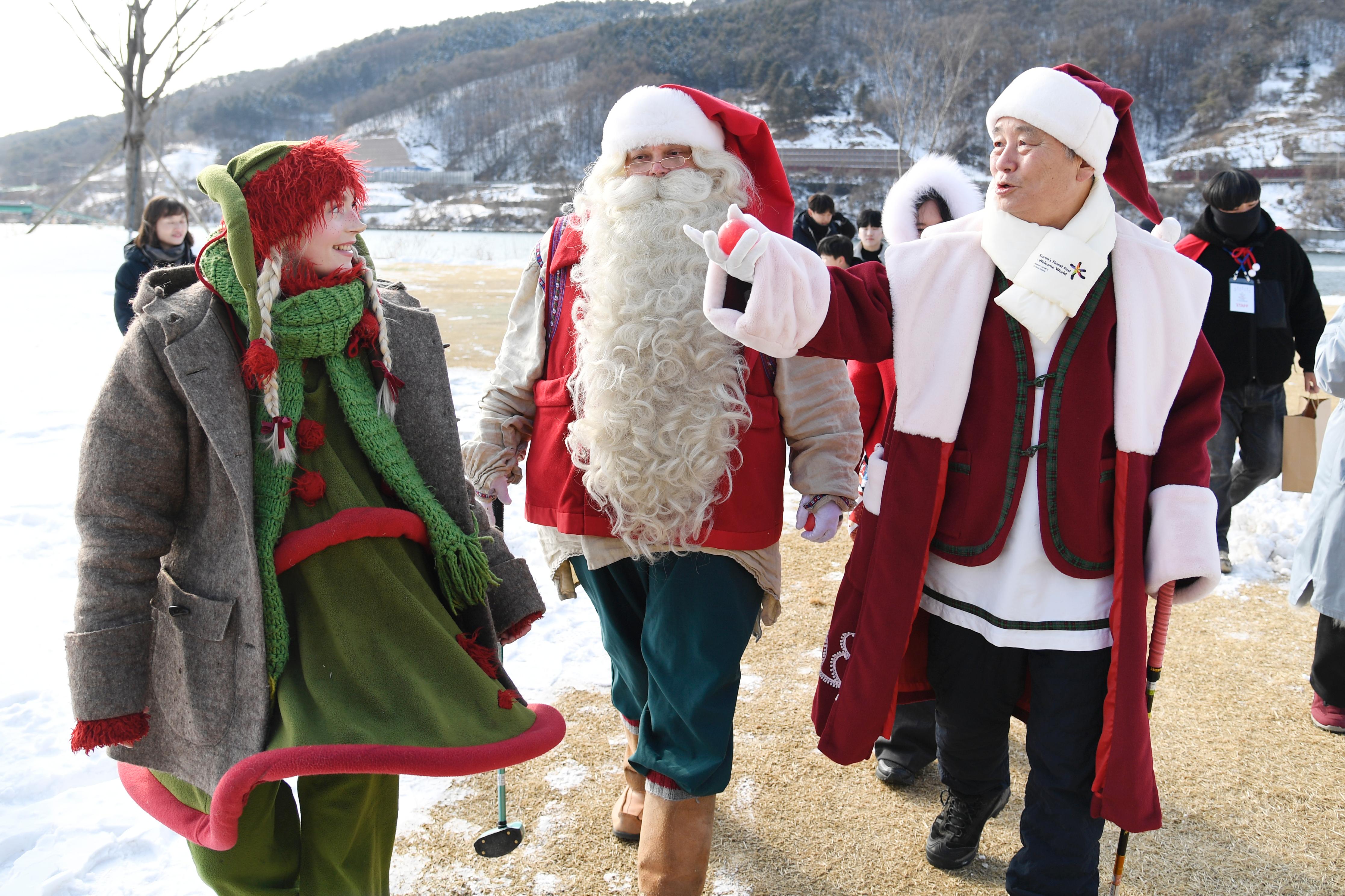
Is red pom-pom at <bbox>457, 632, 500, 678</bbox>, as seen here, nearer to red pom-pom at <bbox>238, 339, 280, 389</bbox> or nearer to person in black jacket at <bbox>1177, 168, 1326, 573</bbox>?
red pom-pom at <bbox>238, 339, 280, 389</bbox>

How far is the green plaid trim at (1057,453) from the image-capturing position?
6.74ft

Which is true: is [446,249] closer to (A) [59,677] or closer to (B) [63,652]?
(B) [63,652]

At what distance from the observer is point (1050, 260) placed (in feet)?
6.64

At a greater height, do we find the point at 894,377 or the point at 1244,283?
the point at 1244,283

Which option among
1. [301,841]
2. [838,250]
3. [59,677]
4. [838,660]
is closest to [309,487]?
[301,841]

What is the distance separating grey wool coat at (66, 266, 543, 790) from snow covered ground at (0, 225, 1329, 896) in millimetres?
840

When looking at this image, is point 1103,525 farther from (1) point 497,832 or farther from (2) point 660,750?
(1) point 497,832

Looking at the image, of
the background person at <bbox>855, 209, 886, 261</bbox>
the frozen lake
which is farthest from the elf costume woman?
the frozen lake

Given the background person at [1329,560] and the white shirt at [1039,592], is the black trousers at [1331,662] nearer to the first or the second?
the background person at [1329,560]

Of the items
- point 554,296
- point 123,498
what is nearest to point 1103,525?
point 554,296

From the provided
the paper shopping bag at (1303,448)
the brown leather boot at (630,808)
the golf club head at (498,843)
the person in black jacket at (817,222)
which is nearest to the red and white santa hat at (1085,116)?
the brown leather boot at (630,808)

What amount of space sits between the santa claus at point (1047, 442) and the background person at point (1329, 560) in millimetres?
1399

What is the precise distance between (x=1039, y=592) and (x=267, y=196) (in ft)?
5.88

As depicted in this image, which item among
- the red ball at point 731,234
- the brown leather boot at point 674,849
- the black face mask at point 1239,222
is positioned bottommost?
the brown leather boot at point 674,849
